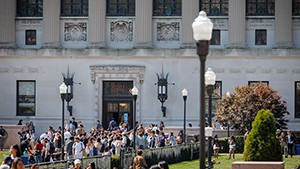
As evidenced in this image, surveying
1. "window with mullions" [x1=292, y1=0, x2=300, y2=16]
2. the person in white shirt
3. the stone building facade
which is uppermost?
"window with mullions" [x1=292, y1=0, x2=300, y2=16]

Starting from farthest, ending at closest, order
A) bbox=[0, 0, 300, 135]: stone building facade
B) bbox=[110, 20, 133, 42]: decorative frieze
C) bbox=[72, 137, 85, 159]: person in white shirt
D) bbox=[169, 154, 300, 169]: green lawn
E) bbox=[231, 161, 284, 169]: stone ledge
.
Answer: bbox=[110, 20, 133, 42]: decorative frieze → bbox=[0, 0, 300, 135]: stone building facade → bbox=[169, 154, 300, 169]: green lawn → bbox=[72, 137, 85, 159]: person in white shirt → bbox=[231, 161, 284, 169]: stone ledge

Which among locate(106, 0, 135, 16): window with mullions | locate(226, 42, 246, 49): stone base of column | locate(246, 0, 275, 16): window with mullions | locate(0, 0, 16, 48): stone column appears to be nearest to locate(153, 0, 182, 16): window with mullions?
locate(106, 0, 135, 16): window with mullions

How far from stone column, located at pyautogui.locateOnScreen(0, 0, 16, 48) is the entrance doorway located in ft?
23.8

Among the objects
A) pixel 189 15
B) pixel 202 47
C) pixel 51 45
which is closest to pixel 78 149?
pixel 202 47

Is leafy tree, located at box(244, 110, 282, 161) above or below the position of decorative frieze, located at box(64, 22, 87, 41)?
below

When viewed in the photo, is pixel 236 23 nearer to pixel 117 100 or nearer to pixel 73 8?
pixel 117 100

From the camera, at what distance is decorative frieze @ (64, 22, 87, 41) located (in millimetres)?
65438

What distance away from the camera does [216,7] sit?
2549 inches

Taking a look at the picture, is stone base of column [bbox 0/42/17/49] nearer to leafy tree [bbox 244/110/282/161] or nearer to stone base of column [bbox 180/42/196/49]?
stone base of column [bbox 180/42/196/49]

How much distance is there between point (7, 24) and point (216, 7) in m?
14.7

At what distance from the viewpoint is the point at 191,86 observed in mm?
63844

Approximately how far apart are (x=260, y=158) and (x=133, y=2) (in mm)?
38020

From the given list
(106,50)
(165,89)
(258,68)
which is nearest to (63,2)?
(106,50)

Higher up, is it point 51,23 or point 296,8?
point 296,8
